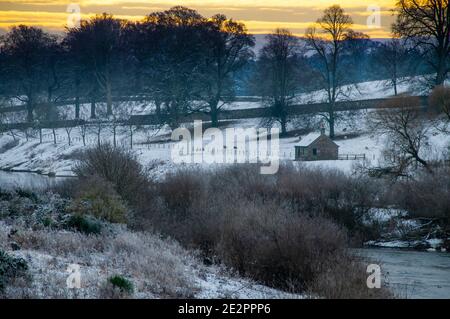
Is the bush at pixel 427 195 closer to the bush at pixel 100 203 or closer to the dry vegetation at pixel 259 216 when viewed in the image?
the dry vegetation at pixel 259 216

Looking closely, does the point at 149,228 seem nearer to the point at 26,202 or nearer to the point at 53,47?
the point at 26,202

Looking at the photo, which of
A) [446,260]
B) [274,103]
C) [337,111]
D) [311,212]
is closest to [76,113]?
[274,103]

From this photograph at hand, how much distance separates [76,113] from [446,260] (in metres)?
50.0

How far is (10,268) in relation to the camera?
16.6 meters

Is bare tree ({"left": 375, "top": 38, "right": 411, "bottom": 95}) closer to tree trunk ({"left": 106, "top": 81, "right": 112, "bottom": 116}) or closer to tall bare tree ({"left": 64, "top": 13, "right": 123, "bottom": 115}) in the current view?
tall bare tree ({"left": 64, "top": 13, "right": 123, "bottom": 115})

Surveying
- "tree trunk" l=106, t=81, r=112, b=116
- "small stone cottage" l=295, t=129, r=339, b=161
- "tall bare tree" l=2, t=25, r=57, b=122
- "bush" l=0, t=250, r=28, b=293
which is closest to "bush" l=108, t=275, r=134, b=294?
"bush" l=0, t=250, r=28, b=293

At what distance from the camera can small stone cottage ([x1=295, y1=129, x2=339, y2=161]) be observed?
4994cm

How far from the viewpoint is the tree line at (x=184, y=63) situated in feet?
199

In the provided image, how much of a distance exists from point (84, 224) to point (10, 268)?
8.18 metres

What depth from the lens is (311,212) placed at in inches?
1471

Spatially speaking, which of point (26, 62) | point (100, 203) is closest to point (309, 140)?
point (100, 203)

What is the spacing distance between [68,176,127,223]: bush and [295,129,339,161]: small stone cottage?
21.2 meters

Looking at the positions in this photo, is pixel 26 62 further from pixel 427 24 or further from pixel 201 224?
pixel 201 224

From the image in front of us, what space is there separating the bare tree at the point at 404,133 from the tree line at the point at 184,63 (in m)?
12.7
